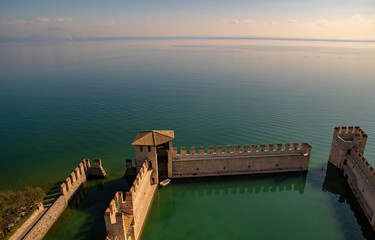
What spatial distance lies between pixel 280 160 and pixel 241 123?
50.5 feet

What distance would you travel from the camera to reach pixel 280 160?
2709 centimetres

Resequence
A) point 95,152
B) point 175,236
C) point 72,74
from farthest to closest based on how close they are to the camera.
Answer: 1. point 72,74
2. point 95,152
3. point 175,236

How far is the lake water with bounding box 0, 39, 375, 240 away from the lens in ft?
69.1

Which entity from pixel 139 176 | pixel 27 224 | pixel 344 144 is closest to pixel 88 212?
pixel 27 224

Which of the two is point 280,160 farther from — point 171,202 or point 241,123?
point 241,123

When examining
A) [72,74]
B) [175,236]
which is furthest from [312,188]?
[72,74]

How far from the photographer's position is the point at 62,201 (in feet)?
72.9

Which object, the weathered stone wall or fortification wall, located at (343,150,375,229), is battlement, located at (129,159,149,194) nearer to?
the weathered stone wall

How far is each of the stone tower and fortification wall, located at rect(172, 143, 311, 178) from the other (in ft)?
12.8

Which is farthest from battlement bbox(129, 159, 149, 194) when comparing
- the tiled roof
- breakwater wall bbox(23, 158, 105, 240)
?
breakwater wall bbox(23, 158, 105, 240)

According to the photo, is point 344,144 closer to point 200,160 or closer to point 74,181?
point 200,160

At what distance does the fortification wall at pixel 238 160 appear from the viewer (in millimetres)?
26172

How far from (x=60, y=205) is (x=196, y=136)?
20.7 meters

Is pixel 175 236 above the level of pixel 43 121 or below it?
below
